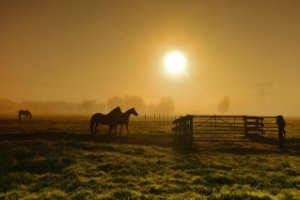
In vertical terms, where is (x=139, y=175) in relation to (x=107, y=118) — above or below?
below

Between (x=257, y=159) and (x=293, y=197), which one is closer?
(x=293, y=197)

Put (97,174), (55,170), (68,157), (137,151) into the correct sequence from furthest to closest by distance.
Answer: (137,151)
(68,157)
(55,170)
(97,174)

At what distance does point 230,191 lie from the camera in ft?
35.1

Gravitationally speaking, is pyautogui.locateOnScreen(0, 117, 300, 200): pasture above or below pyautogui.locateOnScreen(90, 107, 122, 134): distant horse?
below

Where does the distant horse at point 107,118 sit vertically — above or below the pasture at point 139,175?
above

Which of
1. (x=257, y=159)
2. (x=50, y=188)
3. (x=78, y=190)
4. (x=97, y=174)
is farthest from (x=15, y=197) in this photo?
(x=257, y=159)

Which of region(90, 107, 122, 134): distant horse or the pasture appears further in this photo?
region(90, 107, 122, 134): distant horse

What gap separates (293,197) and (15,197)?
29.4 ft

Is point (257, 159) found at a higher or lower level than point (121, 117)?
lower

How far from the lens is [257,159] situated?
698 inches

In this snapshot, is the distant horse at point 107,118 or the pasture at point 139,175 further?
the distant horse at point 107,118

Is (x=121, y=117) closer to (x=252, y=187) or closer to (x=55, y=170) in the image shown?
(x=55, y=170)

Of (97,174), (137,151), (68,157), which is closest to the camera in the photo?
(97,174)

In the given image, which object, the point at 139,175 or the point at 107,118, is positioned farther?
the point at 107,118
